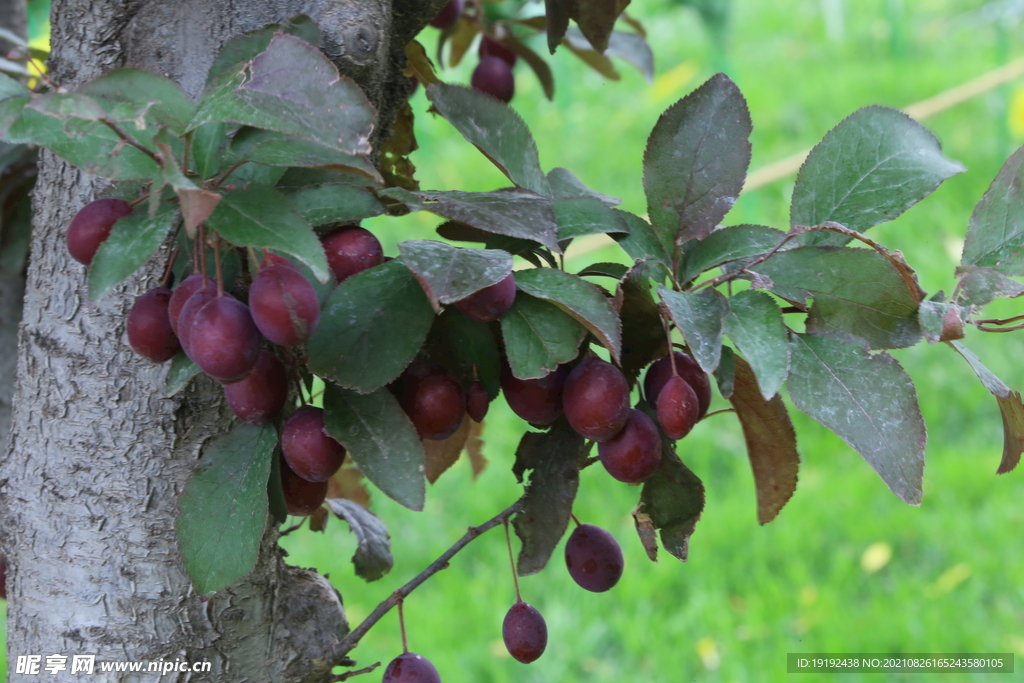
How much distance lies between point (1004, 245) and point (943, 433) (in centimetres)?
197

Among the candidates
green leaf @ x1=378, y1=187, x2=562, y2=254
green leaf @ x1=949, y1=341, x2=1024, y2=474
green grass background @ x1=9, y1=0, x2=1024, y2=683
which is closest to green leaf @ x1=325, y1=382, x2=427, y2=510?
green leaf @ x1=378, y1=187, x2=562, y2=254

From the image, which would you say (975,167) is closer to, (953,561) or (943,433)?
(943,433)

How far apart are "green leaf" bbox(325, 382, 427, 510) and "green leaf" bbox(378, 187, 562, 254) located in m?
0.12

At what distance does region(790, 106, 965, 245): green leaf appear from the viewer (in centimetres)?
61

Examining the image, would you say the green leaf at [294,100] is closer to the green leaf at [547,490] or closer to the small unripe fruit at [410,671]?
the green leaf at [547,490]

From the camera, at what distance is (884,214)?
0.61 meters

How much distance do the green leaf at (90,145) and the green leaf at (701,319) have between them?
291 millimetres

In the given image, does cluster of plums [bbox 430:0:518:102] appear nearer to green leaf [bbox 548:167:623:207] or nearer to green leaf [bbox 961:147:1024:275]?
green leaf [bbox 548:167:623:207]

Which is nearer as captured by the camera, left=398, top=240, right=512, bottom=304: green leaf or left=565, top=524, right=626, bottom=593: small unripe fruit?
left=398, top=240, right=512, bottom=304: green leaf

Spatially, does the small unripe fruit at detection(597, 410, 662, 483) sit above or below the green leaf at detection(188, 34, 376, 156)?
below

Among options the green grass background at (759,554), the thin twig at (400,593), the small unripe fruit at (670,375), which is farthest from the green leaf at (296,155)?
the green grass background at (759,554)

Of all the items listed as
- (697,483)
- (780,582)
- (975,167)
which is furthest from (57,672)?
(975,167)

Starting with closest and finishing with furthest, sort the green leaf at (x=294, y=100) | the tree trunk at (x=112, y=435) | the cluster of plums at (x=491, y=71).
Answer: the green leaf at (x=294, y=100) < the tree trunk at (x=112, y=435) < the cluster of plums at (x=491, y=71)

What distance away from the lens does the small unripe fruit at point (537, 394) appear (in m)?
0.61
